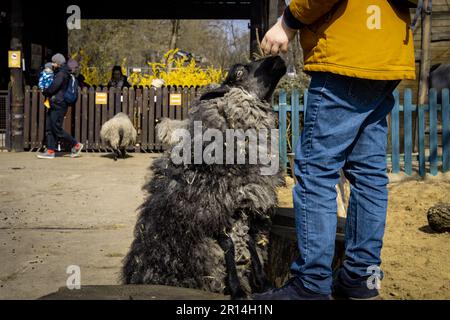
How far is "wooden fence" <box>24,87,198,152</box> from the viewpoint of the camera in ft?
44.5

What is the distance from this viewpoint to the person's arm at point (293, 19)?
2365 mm

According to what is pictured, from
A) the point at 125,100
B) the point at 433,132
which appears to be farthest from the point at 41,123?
the point at 433,132

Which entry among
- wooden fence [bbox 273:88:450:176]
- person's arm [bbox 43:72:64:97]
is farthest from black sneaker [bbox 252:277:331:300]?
person's arm [bbox 43:72:64:97]

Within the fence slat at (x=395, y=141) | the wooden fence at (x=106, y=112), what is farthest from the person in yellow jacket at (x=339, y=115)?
the wooden fence at (x=106, y=112)

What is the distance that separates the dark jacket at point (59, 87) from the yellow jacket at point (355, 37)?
10302 mm

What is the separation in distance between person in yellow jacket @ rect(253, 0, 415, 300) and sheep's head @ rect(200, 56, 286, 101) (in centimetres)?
105

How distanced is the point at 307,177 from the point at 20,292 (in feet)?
7.57

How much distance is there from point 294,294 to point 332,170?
58 centimetres

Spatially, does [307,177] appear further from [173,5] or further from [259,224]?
[173,5]

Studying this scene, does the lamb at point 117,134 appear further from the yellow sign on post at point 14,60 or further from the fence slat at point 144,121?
the yellow sign on post at point 14,60

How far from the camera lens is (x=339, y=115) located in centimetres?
242

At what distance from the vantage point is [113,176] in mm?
9461

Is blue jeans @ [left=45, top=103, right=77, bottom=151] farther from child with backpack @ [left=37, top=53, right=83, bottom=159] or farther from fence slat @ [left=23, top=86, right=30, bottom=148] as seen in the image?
→ fence slat @ [left=23, top=86, right=30, bottom=148]
